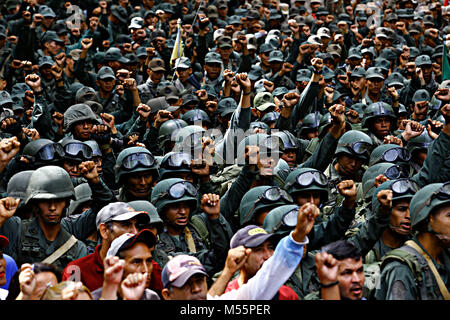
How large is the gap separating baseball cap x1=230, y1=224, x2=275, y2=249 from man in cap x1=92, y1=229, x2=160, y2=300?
0.75m

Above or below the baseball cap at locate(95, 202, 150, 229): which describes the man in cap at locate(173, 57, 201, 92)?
below

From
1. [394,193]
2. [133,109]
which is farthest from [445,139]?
[133,109]

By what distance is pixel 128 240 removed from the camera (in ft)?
20.4

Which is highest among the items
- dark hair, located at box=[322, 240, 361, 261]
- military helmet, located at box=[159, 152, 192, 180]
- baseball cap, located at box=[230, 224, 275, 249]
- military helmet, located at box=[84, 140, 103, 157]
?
dark hair, located at box=[322, 240, 361, 261]

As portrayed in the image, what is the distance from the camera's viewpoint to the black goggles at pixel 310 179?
8.43 meters

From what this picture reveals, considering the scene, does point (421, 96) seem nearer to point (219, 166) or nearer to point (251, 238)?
point (219, 166)

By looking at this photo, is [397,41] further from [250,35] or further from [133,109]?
[133,109]

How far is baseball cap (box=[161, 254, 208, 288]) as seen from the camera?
5684mm

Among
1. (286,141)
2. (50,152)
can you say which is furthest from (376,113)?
(50,152)

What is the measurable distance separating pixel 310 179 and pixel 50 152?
3.32m

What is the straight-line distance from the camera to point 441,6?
2033 centimetres

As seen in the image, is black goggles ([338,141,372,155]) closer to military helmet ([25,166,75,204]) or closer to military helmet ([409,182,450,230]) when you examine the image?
military helmet ([409,182,450,230])

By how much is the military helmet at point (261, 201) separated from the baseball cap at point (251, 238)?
1370mm

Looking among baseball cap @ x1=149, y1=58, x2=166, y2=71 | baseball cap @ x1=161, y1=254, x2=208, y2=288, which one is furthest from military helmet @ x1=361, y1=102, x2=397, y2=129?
baseball cap @ x1=161, y1=254, x2=208, y2=288
